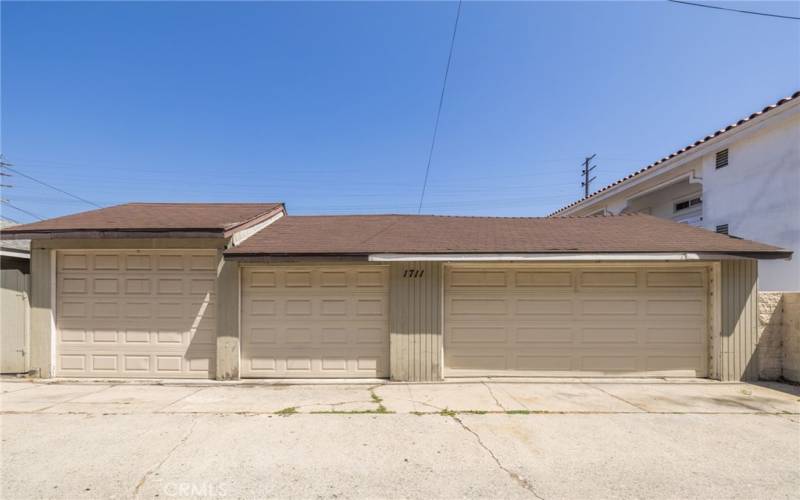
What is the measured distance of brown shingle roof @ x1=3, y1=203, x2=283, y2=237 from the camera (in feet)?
20.1

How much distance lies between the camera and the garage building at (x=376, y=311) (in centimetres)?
636

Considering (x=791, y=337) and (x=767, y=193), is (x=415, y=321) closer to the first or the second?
(x=791, y=337)

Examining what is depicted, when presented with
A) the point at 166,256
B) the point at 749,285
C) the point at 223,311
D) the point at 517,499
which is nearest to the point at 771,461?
the point at 517,499

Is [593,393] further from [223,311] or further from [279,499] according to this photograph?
[223,311]

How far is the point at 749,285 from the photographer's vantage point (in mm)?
6340

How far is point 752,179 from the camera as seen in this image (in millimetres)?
8188

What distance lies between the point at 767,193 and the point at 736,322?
3.75m

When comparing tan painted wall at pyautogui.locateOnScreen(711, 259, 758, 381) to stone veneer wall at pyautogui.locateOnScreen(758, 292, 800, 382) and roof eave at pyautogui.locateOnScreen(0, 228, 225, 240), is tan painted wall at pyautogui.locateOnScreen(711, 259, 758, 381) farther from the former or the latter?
roof eave at pyautogui.locateOnScreen(0, 228, 225, 240)

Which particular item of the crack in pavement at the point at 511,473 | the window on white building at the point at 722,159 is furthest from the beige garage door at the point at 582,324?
the window on white building at the point at 722,159

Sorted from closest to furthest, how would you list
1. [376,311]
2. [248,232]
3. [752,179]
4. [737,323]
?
1. [737,323]
2. [376,311]
3. [248,232]
4. [752,179]

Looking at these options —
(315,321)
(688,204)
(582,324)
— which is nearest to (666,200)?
(688,204)

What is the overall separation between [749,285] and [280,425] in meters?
8.31

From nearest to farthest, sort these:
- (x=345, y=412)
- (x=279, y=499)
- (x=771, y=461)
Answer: (x=279, y=499)
(x=771, y=461)
(x=345, y=412)

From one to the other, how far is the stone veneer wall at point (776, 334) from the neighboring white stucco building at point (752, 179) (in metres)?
1.89
